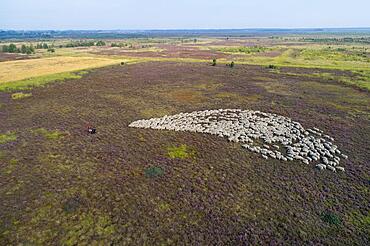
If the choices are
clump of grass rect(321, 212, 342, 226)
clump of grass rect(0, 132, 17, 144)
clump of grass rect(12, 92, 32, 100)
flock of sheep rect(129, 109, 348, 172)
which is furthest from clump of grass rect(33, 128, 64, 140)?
clump of grass rect(321, 212, 342, 226)

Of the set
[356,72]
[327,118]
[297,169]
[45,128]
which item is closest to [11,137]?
[45,128]

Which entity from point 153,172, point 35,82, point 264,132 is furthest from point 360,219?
point 35,82

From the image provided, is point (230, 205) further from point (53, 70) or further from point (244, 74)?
point (53, 70)

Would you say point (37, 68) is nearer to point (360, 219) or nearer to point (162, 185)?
point (162, 185)

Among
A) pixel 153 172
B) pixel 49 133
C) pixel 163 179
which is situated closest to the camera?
pixel 163 179

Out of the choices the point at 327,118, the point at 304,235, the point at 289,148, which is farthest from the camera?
the point at 327,118

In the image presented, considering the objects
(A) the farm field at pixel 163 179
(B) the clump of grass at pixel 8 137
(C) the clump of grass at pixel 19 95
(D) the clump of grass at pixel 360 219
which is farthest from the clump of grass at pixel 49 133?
(D) the clump of grass at pixel 360 219

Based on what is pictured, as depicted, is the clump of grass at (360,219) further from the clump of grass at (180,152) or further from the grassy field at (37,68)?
the grassy field at (37,68)
